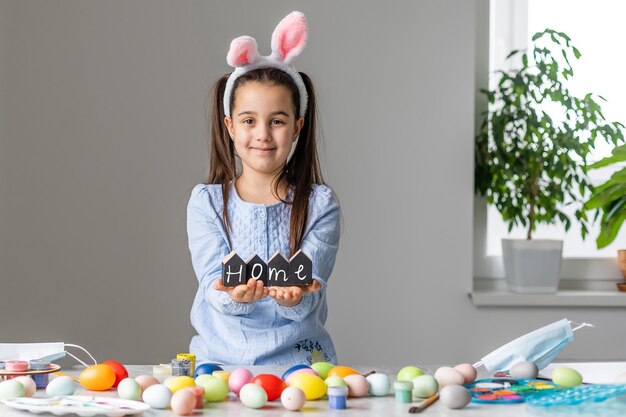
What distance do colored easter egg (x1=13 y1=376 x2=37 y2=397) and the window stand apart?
223 centimetres

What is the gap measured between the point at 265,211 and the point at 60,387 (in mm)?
727

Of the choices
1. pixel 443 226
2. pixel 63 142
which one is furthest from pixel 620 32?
pixel 63 142

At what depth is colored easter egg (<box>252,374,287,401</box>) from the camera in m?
1.22

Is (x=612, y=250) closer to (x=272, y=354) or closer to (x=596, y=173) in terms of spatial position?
(x=596, y=173)

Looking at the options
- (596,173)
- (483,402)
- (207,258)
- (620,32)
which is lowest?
(483,402)

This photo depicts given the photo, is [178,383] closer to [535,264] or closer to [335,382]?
[335,382]

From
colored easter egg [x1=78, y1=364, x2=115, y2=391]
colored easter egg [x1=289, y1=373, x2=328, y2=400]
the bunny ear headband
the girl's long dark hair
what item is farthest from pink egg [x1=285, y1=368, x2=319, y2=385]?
A: the bunny ear headband

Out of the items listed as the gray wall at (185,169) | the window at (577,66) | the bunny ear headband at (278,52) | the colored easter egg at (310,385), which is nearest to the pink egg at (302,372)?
the colored easter egg at (310,385)

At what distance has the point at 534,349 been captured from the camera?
1.46m

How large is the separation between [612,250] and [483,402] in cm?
226

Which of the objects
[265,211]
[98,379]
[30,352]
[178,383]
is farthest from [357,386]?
[265,211]

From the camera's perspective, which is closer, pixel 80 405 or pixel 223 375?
pixel 80 405

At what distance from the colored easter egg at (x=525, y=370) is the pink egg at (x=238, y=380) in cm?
41

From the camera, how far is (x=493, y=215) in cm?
328
